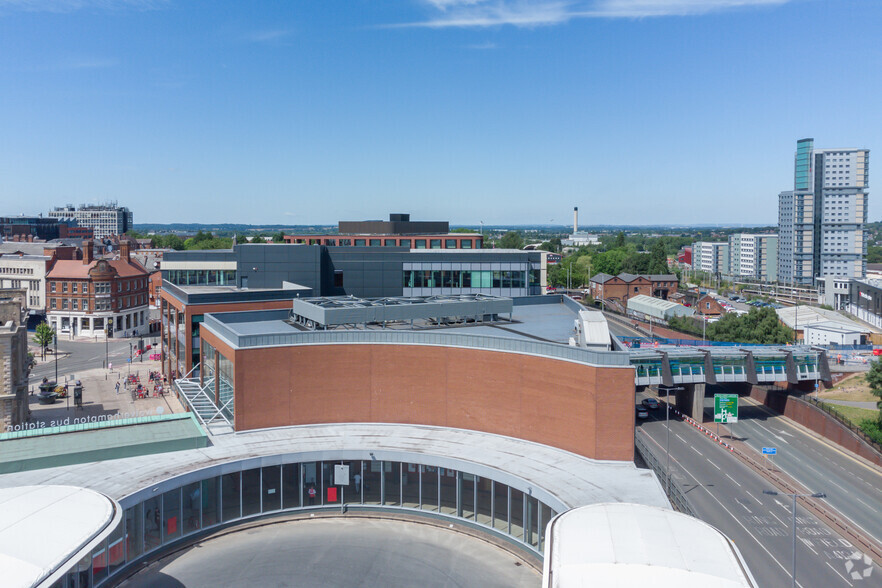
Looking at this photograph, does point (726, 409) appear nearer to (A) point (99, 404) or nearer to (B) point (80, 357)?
(A) point (99, 404)

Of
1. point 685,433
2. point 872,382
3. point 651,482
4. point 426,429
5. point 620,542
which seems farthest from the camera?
point 685,433

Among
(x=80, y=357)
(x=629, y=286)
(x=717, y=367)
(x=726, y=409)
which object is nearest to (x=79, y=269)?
(x=80, y=357)

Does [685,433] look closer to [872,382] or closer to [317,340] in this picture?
[872,382]

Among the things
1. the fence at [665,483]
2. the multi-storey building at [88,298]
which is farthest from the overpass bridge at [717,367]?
the multi-storey building at [88,298]

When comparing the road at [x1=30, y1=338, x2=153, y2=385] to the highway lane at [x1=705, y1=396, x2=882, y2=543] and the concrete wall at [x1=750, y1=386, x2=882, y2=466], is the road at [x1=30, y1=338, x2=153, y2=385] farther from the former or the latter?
the concrete wall at [x1=750, y1=386, x2=882, y2=466]

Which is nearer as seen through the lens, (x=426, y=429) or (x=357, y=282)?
(x=426, y=429)

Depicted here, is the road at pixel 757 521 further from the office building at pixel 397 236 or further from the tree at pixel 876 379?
the office building at pixel 397 236

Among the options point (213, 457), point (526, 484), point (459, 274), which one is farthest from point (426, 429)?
point (459, 274)
